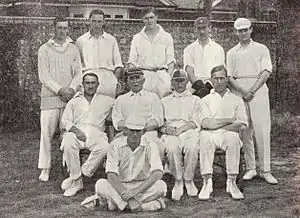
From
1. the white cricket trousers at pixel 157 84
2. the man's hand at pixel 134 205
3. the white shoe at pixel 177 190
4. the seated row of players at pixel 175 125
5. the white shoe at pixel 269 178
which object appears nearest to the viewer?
the man's hand at pixel 134 205

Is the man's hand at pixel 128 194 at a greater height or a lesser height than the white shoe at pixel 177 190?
greater

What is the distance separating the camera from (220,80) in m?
5.88

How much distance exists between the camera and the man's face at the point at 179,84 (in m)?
5.96

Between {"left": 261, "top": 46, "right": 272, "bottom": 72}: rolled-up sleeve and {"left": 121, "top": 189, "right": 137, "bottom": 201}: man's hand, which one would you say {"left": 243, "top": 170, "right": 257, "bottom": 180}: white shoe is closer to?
{"left": 261, "top": 46, "right": 272, "bottom": 72}: rolled-up sleeve

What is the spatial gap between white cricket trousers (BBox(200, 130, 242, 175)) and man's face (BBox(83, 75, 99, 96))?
120 cm

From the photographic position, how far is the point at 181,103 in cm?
604

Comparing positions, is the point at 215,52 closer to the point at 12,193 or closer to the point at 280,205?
the point at 280,205

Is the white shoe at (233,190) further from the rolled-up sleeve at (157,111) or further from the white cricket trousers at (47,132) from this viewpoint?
the white cricket trousers at (47,132)

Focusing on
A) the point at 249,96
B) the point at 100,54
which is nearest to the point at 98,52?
the point at 100,54

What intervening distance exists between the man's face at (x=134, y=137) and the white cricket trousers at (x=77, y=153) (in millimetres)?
694

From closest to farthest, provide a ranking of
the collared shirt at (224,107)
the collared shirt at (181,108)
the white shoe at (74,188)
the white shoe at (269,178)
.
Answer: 1. the white shoe at (74,188)
2. the collared shirt at (224,107)
3. the collared shirt at (181,108)
4. the white shoe at (269,178)

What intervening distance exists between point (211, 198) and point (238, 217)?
2.33ft

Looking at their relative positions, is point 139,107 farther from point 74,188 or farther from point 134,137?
point 74,188

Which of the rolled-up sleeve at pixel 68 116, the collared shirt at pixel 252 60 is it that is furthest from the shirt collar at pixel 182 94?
the rolled-up sleeve at pixel 68 116
